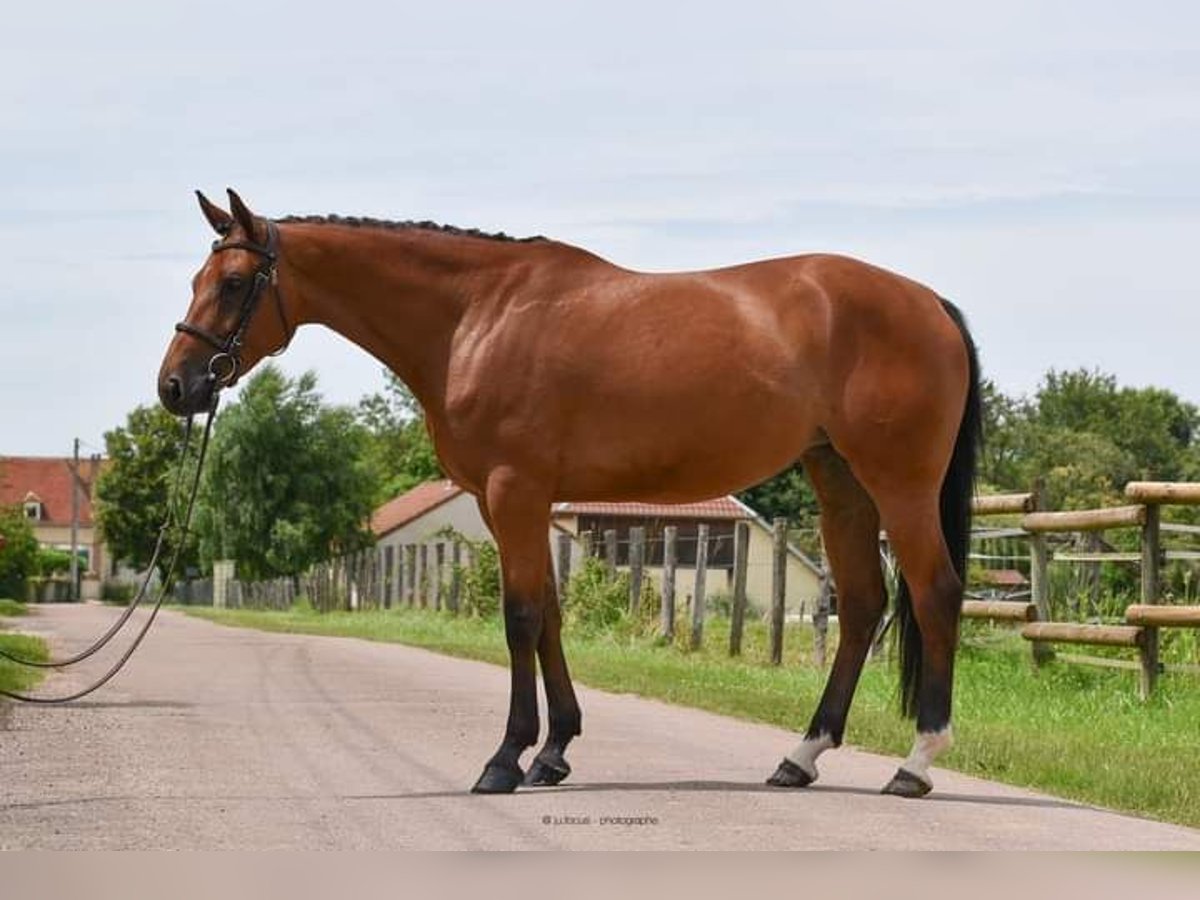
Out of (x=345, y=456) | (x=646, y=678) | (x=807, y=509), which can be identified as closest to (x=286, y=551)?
(x=345, y=456)

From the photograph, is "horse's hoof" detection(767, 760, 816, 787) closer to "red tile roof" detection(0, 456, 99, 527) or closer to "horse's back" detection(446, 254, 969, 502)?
"horse's back" detection(446, 254, 969, 502)

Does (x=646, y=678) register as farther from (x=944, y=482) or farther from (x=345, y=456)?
(x=345, y=456)

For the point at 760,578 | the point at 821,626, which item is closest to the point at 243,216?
the point at 821,626

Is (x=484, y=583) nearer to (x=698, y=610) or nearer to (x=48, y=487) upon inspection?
(x=698, y=610)

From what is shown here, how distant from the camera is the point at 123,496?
95.7 meters

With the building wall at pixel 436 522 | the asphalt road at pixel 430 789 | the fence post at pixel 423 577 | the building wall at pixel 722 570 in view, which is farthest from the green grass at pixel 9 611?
the building wall at pixel 436 522

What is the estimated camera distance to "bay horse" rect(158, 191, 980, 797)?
9180 mm

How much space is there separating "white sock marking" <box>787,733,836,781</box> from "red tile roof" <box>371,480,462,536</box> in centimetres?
7271

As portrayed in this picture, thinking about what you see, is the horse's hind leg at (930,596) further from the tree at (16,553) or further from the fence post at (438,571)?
the tree at (16,553)

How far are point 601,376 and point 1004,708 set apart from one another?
21.1 ft

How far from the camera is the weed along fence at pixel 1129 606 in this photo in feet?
49.8

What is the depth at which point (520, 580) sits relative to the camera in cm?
916

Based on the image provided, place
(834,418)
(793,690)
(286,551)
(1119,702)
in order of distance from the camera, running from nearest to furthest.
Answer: (834,418) → (1119,702) → (793,690) → (286,551)

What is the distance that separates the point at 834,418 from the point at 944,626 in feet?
3.57
